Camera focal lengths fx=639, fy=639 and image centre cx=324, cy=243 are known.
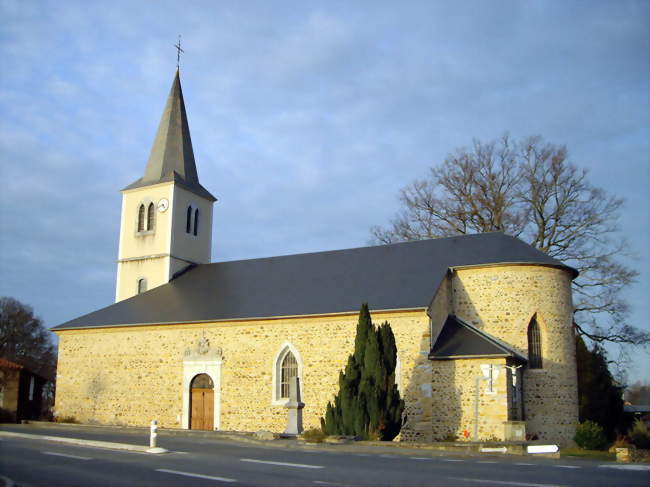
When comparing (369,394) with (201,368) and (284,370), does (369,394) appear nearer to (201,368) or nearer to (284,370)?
(284,370)

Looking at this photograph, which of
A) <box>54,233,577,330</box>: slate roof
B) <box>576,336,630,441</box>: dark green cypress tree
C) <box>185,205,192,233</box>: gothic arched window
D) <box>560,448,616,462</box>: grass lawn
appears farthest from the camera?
<box>185,205,192,233</box>: gothic arched window

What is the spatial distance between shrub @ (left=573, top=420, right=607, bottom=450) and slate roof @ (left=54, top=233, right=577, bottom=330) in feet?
18.5

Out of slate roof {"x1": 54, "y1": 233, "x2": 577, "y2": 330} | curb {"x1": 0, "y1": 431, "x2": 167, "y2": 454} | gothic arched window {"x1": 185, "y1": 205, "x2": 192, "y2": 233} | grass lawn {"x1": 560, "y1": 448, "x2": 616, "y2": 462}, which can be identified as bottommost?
grass lawn {"x1": 560, "y1": 448, "x2": 616, "y2": 462}

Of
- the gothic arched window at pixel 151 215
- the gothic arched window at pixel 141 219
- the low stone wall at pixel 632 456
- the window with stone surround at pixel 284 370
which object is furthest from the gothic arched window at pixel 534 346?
the gothic arched window at pixel 141 219

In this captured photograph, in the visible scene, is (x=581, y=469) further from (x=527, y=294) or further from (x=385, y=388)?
(x=527, y=294)

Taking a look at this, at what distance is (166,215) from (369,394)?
16994 mm

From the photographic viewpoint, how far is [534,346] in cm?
2242

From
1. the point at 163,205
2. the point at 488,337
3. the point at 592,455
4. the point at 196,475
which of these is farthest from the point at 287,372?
the point at 196,475

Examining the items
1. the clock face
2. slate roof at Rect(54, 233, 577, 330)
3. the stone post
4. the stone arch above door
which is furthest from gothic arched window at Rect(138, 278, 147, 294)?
the stone post

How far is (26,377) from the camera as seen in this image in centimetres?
3247

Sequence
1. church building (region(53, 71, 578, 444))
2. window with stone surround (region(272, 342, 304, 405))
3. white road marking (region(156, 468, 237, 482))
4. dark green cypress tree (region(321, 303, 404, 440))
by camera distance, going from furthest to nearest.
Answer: window with stone surround (region(272, 342, 304, 405))
church building (region(53, 71, 578, 444))
dark green cypress tree (region(321, 303, 404, 440))
white road marking (region(156, 468, 237, 482))

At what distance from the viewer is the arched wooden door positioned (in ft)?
81.9

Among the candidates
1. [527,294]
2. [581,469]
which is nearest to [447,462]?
[581,469]

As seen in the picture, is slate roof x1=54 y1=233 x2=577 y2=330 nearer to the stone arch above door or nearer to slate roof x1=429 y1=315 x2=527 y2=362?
the stone arch above door
